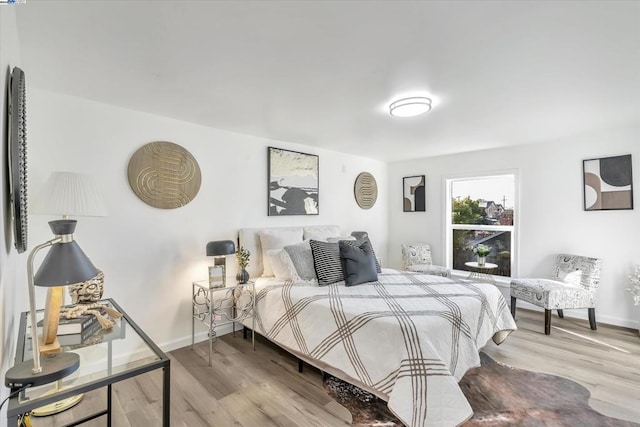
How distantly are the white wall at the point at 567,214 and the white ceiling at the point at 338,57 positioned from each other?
734mm

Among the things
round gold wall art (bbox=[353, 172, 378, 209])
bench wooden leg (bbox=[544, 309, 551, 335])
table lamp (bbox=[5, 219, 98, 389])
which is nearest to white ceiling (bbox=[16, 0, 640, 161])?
table lamp (bbox=[5, 219, 98, 389])

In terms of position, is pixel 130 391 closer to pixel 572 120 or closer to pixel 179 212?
pixel 179 212

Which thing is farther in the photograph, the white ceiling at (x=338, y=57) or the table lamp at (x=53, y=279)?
the white ceiling at (x=338, y=57)

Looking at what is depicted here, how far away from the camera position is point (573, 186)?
12.1 ft

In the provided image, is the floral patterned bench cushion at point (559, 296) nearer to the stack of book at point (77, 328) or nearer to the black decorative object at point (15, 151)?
the stack of book at point (77, 328)

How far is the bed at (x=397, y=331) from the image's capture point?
1.62 meters

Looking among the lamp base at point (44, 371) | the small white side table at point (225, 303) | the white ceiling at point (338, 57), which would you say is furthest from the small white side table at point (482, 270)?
the lamp base at point (44, 371)

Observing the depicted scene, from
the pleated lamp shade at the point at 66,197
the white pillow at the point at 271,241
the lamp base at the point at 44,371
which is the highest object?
the pleated lamp shade at the point at 66,197

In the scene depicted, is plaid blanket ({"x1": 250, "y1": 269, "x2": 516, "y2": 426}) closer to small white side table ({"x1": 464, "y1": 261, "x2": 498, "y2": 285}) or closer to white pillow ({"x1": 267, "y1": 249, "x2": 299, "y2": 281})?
white pillow ({"x1": 267, "y1": 249, "x2": 299, "y2": 281})

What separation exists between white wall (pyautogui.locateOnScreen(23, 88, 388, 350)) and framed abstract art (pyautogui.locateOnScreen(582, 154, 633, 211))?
151 inches

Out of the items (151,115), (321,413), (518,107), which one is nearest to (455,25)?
(518,107)

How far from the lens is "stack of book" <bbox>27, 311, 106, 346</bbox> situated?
4.35 ft

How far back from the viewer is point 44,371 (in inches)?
38.3

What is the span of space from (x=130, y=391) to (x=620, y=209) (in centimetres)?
519
